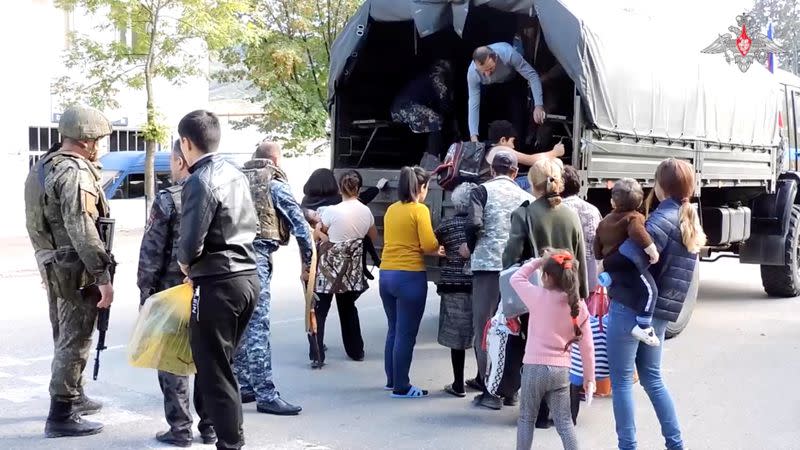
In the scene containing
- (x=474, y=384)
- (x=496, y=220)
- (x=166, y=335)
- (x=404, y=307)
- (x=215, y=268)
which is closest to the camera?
(x=215, y=268)

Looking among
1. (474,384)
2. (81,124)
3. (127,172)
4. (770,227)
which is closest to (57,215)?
(81,124)

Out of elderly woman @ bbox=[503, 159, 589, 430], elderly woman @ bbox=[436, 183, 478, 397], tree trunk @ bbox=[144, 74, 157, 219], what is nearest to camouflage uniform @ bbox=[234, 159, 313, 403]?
elderly woman @ bbox=[436, 183, 478, 397]

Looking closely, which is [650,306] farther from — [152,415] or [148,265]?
[152,415]

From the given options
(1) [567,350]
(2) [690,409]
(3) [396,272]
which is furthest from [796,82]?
(1) [567,350]

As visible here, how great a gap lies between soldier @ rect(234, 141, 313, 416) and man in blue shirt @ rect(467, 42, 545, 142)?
215 cm

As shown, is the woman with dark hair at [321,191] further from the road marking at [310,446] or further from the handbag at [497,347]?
the road marking at [310,446]

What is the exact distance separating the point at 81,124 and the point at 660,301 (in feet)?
11.8

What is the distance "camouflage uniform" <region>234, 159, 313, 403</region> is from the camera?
249 inches

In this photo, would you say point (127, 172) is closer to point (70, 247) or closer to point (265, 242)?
point (265, 242)

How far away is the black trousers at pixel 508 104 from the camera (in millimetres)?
8617

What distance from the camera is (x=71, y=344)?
5781mm

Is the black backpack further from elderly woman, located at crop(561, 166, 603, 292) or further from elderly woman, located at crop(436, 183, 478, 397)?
elderly woman, located at crop(561, 166, 603, 292)

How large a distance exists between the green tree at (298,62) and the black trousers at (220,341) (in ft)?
56.6

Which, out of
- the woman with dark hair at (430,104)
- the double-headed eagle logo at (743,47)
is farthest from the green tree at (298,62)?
the woman with dark hair at (430,104)
